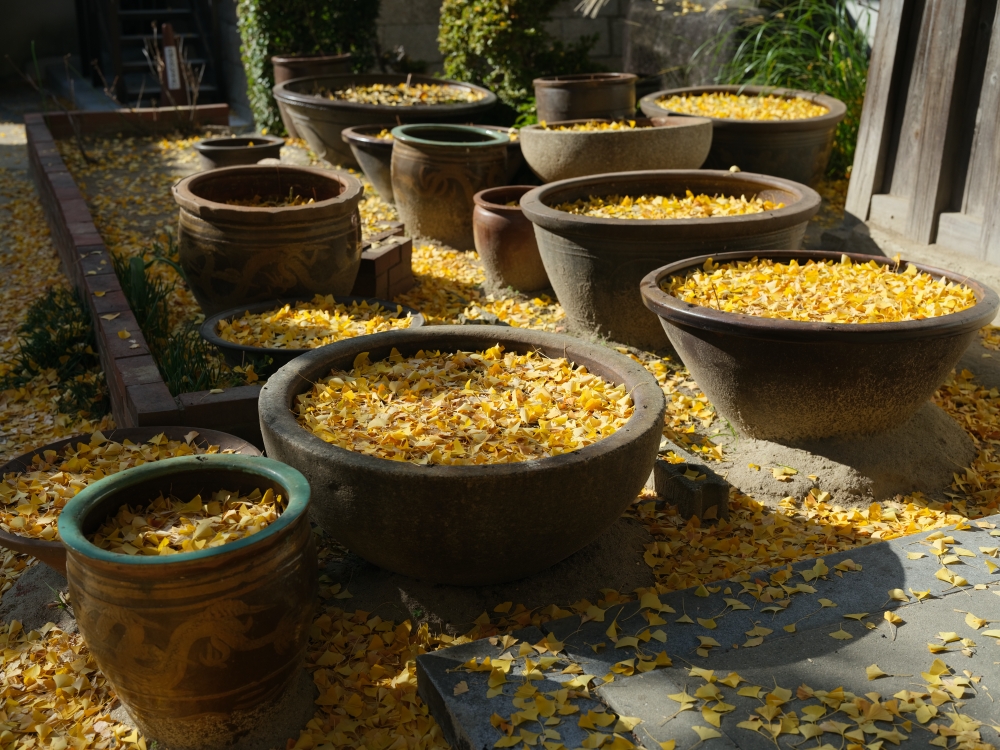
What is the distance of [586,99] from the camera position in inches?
271

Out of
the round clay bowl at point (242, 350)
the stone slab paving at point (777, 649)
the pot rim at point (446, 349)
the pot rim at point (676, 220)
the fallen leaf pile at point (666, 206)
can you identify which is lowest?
the stone slab paving at point (777, 649)

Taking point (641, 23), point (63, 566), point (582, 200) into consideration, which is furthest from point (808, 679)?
point (641, 23)

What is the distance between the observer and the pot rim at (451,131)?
605 centimetres

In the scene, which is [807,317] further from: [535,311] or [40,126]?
[40,126]

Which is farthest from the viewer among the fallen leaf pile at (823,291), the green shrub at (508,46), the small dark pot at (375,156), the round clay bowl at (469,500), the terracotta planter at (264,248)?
the green shrub at (508,46)

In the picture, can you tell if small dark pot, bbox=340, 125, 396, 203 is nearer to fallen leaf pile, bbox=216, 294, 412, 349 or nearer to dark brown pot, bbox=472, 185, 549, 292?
dark brown pot, bbox=472, 185, 549, 292

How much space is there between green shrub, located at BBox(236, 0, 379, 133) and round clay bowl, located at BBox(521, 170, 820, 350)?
5382 millimetres

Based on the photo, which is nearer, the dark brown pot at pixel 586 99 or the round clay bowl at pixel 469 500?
the round clay bowl at pixel 469 500

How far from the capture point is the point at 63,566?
8.79 ft

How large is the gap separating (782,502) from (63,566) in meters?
2.37

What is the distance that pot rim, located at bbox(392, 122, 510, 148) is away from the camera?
19.8 feet

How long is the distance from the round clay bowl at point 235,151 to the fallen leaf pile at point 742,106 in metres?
3.08

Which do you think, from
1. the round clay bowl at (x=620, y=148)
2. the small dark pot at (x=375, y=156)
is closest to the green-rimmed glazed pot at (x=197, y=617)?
the round clay bowl at (x=620, y=148)

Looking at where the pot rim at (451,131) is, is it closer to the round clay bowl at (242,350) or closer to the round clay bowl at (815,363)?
the round clay bowl at (242,350)
